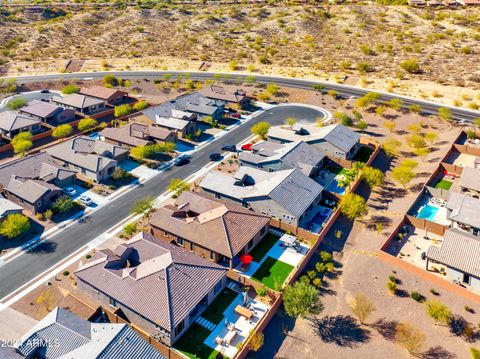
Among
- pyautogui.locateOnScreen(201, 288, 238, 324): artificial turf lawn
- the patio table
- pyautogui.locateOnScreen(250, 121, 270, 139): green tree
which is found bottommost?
pyautogui.locateOnScreen(201, 288, 238, 324): artificial turf lawn

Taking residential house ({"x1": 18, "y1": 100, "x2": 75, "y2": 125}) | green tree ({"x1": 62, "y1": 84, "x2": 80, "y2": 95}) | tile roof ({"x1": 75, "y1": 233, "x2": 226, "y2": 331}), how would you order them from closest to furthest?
tile roof ({"x1": 75, "y1": 233, "x2": 226, "y2": 331})
residential house ({"x1": 18, "y1": 100, "x2": 75, "y2": 125})
green tree ({"x1": 62, "y1": 84, "x2": 80, "y2": 95})

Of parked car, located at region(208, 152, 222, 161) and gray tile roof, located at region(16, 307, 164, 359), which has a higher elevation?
gray tile roof, located at region(16, 307, 164, 359)

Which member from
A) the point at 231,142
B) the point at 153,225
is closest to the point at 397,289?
the point at 153,225

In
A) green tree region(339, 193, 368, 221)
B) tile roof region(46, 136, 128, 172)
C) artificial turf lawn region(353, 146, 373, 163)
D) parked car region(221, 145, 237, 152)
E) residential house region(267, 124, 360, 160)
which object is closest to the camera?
green tree region(339, 193, 368, 221)

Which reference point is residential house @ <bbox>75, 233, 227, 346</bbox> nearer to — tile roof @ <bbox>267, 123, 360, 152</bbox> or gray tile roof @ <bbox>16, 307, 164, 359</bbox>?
gray tile roof @ <bbox>16, 307, 164, 359</bbox>

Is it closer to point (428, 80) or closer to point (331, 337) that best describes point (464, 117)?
point (428, 80)

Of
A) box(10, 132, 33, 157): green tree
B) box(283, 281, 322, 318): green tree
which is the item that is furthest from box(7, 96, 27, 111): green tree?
box(283, 281, 322, 318): green tree
